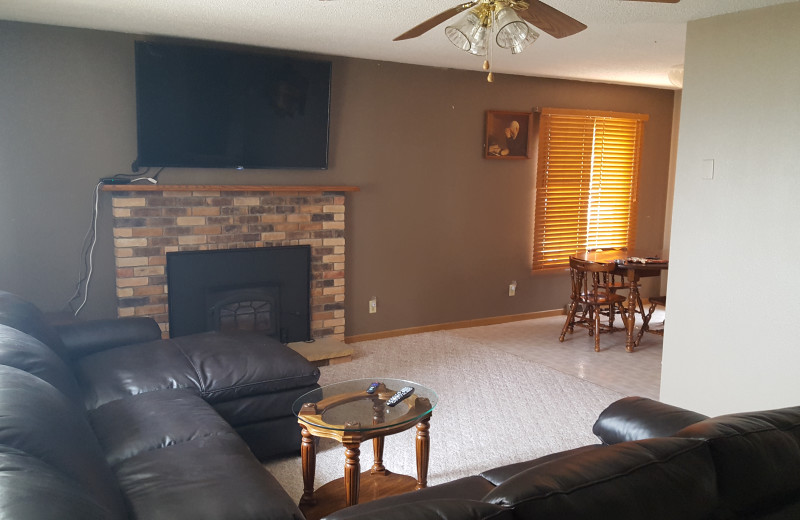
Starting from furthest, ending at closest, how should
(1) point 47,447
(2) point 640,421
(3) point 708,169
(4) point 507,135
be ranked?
(4) point 507,135
(3) point 708,169
(2) point 640,421
(1) point 47,447

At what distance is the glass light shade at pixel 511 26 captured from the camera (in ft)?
7.14

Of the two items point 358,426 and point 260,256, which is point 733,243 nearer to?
point 358,426

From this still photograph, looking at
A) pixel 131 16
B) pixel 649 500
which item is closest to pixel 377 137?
pixel 131 16

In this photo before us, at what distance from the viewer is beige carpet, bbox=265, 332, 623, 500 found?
10.8ft

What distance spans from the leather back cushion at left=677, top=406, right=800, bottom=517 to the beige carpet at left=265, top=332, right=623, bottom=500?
1821 millimetres

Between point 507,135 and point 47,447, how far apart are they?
4995 millimetres

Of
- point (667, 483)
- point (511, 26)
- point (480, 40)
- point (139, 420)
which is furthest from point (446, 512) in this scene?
point (139, 420)

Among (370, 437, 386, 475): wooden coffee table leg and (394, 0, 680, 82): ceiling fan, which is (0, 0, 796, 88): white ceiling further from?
(370, 437, 386, 475): wooden coffee table leg

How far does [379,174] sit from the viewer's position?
5.50 m

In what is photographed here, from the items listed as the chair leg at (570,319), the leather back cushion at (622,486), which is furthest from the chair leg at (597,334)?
the leather back cushion at (622,486)

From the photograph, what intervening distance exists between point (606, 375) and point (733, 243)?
1554 mm

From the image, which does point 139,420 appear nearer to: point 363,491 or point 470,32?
point 363,491

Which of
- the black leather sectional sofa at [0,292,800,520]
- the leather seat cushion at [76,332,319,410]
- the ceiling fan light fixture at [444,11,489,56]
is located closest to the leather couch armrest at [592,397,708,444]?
the black leather sectional sofa at [0,292,800,520]

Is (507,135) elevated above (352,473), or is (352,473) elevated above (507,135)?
(507,135)
